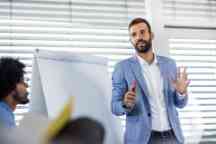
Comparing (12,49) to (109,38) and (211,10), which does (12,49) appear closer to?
(109,38)

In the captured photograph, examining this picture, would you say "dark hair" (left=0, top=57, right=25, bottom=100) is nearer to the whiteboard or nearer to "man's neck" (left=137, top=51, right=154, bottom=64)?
the whiteboard

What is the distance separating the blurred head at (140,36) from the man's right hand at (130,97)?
380mm

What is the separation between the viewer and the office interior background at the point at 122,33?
322 centimetres

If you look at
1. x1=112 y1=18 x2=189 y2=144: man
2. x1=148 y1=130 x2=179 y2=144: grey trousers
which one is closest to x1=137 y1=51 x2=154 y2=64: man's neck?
x1=112 y1=18 x2=189 y2=144: man

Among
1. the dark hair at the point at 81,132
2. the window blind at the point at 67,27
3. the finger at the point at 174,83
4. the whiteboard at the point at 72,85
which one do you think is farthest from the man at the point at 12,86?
the dark hair at the point at 81,132

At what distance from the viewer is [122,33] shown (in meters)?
3.51

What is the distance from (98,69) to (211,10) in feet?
5.04

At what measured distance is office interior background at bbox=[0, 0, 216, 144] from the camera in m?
3.22

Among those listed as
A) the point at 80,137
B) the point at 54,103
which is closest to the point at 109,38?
the point at 54,103

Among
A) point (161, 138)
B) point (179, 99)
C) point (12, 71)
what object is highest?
point (12, 71)

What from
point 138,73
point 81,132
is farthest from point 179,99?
point 81,132

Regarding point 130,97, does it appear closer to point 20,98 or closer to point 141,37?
point 141,37

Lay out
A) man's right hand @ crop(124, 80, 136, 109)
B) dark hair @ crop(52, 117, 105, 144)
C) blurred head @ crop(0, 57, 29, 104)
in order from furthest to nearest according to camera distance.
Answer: man's right hand @ crop(124, 80, 136, 109) < blurred head @ crop(0, 57, 29, 104) < dark hair @ crop(52, 117, 105, 144)

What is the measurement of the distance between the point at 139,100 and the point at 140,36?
0.51 meters
